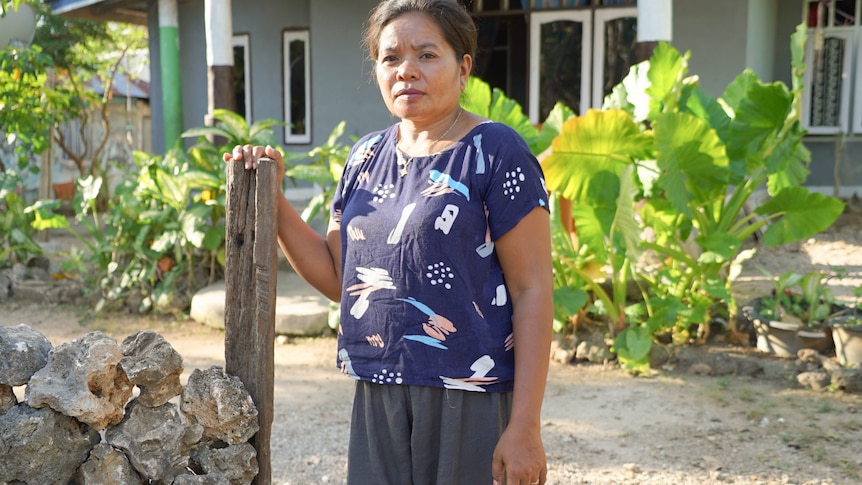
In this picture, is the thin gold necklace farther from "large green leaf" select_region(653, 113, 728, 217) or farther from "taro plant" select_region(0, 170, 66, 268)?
"taro plant" select_region(0, 170, 66, 268)

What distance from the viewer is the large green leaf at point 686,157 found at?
16.2ft

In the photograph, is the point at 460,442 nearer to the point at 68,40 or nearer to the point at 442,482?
the point at 442,482

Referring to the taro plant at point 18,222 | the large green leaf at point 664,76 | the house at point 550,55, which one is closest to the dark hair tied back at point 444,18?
the large green leaf at point 664,76

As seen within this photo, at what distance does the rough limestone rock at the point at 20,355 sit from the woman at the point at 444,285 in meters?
1.09

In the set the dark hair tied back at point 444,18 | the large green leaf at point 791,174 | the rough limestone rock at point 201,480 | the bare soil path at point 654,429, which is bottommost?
the bare soil path at point 654,429

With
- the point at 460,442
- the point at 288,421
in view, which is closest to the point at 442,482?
the point at 460,442

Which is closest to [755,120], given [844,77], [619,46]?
[619,46]

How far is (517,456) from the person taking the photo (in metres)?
1.85

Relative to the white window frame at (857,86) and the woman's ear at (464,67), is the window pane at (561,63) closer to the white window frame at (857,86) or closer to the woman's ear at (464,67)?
the white window frame at (857,86)

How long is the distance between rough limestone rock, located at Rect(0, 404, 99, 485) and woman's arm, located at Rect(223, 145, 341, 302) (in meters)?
0.86

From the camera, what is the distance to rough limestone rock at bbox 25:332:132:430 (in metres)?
2.37

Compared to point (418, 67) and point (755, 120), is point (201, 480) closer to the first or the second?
point (418, 67)

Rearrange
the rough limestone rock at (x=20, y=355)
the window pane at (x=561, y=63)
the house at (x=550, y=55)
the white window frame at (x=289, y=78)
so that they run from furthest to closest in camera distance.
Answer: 1. the white window frame at (x=289, y=78)
2. the window pane at (x=561, y=63)
3. the house at (x=550, y=55)
4. the rough limestone rock at (x=20, y=355)

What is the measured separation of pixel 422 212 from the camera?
1874 mm
